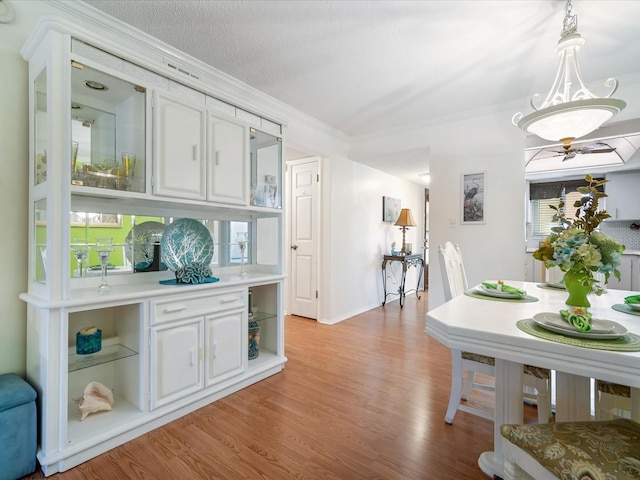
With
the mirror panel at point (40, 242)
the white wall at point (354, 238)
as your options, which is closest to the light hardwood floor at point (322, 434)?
the mirror panel at point (40, 242)

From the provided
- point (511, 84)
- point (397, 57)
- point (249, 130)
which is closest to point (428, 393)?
point (249, 130)

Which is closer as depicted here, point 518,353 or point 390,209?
point 518,353

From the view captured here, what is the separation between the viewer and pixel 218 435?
1.76 metres

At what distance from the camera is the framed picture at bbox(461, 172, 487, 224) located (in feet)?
11.6

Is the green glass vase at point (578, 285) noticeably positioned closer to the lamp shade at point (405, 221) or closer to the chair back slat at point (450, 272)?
the chair back slat at point (450, 272)

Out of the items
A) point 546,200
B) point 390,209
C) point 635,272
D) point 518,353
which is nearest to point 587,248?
Result: point 518,353

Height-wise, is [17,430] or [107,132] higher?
[107,132]

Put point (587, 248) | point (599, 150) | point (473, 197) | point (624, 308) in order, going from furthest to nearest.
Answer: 1. point (599, 150)
2. point (473, 197)
3. point (624, 308)
4. point (587, 248)

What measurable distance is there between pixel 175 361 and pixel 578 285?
215 cm

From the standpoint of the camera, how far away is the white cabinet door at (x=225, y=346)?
210 centimetres

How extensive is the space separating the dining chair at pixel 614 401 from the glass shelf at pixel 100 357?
2350 mm

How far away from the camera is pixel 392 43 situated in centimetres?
229

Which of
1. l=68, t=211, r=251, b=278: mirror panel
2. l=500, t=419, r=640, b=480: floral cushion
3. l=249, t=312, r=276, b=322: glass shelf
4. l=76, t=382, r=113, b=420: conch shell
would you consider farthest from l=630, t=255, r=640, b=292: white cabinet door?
l=76, t=382, r=113, b=420: conch shell

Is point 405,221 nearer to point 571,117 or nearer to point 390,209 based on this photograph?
point 390,209
